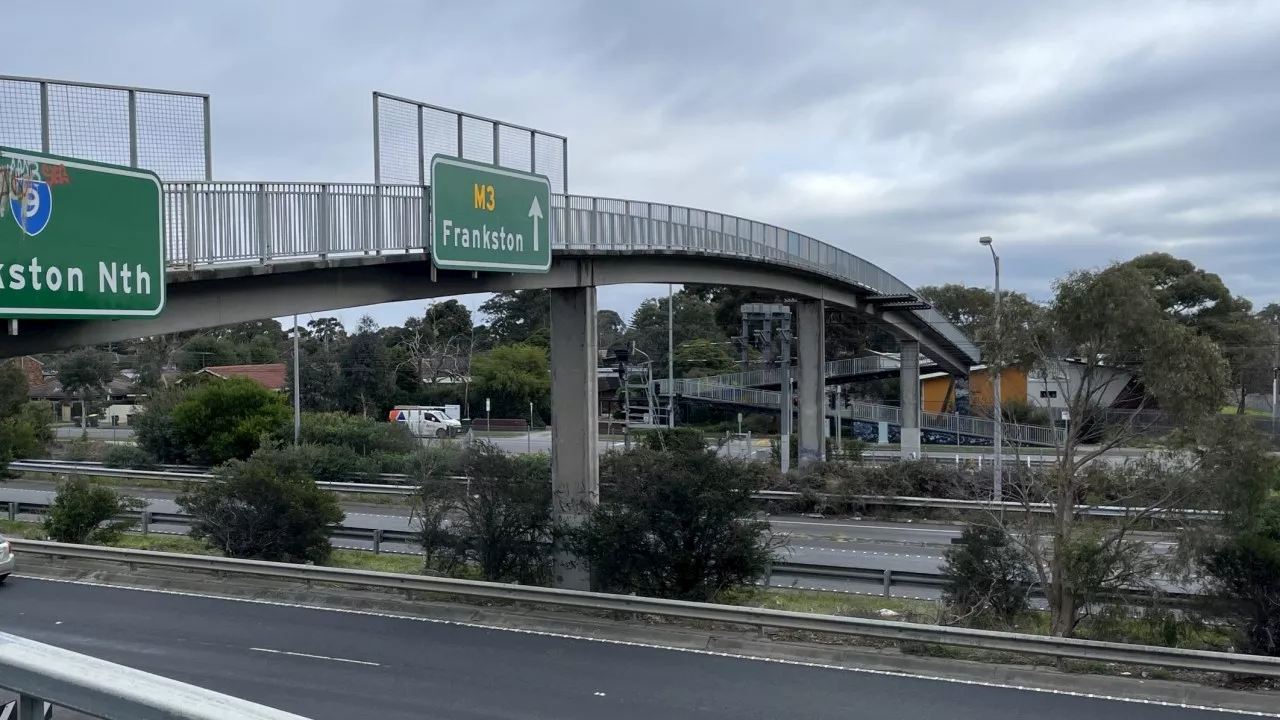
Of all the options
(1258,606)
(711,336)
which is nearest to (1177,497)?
(1258,606)

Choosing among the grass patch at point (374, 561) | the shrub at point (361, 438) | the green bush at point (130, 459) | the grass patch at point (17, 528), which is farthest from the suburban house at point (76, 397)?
the grass patch at point (374, 561)

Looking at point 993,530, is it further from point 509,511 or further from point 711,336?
point 711,336

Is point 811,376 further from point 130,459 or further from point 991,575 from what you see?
point 130,459

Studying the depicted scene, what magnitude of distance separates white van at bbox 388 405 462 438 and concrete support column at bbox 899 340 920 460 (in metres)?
23.5

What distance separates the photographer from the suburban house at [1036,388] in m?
16.3

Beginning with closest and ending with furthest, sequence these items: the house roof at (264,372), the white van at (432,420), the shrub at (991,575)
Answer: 1. the shrub at (991,575)
2. the white van at (432,420)
3. the house roof at (264,372)

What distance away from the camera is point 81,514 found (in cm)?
2256

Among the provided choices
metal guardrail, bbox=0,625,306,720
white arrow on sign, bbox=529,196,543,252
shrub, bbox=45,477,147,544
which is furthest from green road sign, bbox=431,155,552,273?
shrub, bbox=45,477,147,544

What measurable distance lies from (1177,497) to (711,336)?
6239 centimetres

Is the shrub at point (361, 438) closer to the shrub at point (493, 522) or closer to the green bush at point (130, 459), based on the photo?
the green bush at point (130, 459)

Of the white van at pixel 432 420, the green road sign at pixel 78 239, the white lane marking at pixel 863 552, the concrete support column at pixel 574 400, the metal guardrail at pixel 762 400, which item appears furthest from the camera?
the metal guardrail at pixel 762 400

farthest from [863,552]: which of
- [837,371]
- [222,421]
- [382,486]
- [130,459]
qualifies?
[837,371]

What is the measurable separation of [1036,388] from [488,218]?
4710cm

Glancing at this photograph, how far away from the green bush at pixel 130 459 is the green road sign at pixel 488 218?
101 ft
